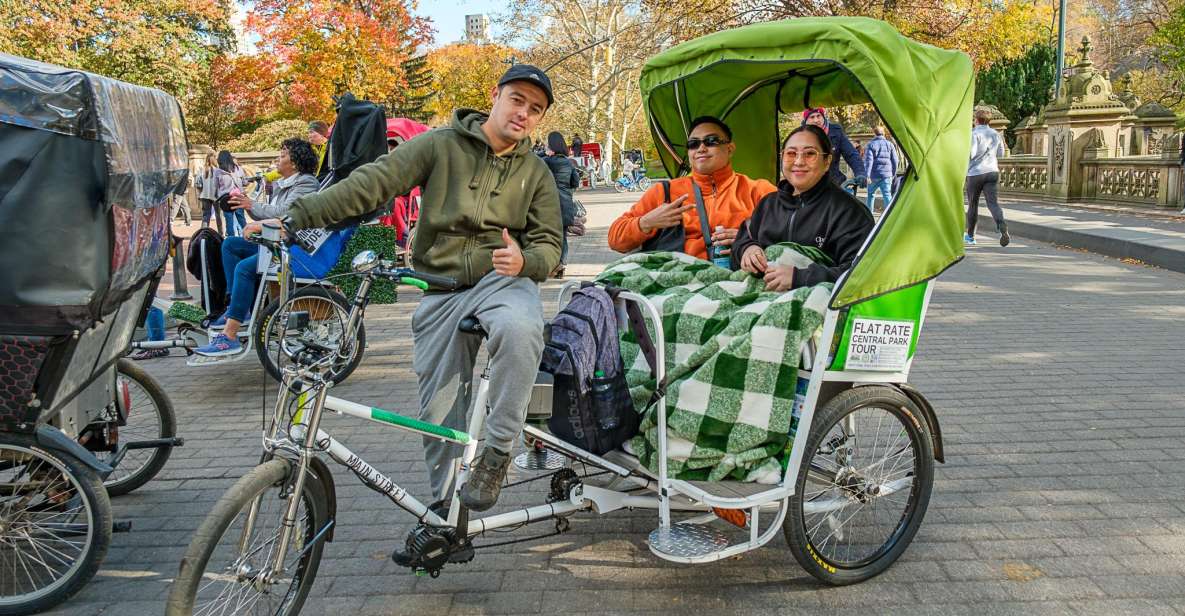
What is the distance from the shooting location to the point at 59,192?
3.46 metres

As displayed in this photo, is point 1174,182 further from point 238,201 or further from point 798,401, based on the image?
point 238,201

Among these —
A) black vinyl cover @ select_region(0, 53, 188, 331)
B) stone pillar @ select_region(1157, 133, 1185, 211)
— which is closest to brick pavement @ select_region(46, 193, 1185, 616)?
black vinyl cover @ select_region(0, 53, 188, 331)

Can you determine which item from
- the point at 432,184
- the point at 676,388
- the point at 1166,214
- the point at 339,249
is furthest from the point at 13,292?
the point at 1166,214

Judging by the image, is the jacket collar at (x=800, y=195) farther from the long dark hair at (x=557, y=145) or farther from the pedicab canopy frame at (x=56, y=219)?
the long dark hair at (x=557, y=145)

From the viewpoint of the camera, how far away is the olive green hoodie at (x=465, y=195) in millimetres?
3664

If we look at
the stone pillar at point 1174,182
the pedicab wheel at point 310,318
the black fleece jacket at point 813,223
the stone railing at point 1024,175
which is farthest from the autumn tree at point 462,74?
the black fleece jacket at point 813,223

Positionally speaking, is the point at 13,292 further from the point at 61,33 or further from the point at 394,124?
the point at 61,33

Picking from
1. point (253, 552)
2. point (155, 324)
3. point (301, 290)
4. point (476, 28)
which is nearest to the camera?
point (253, 552)

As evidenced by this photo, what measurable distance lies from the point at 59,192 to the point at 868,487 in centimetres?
334

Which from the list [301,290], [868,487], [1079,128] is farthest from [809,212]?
[1079,128]

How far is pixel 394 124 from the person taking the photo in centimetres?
1457

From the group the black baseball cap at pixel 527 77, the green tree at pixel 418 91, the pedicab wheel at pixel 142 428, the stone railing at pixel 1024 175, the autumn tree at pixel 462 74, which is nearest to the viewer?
the black baseball cap at pixel 527 77

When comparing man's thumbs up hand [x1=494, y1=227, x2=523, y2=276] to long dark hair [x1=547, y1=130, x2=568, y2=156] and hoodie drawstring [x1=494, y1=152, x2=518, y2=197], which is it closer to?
hoodie drawstring [x1=494, y1=152, x2=518, y2=197]

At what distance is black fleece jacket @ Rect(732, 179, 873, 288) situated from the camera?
4367 mm
